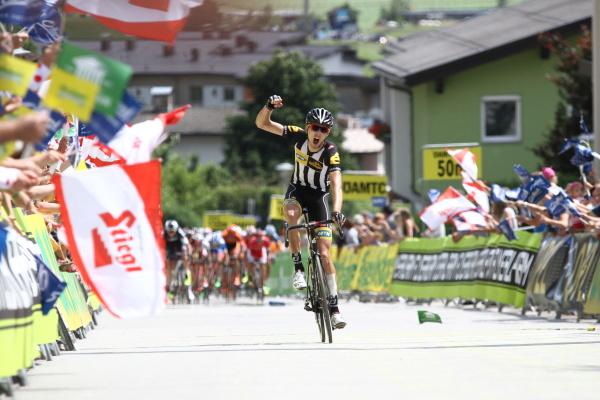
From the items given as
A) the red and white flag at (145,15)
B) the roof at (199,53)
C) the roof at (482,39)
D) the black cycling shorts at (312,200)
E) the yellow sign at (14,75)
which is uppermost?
the roof at (199,53)

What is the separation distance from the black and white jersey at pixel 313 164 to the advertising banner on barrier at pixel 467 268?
696 centimetres

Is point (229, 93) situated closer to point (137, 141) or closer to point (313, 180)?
point (313, 180)

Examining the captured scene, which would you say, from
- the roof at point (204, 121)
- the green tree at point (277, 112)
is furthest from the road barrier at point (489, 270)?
the roof at point (204, 121)

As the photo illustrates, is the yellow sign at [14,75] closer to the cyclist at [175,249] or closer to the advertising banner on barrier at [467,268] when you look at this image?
the advertising banner on barrier at [467,268]

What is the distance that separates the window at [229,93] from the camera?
479ft

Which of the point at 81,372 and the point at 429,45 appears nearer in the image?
the point at 81,372

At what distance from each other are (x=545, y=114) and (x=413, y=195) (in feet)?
21.8

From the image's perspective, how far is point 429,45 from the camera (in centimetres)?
5819

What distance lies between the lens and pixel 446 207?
2617 centimetres

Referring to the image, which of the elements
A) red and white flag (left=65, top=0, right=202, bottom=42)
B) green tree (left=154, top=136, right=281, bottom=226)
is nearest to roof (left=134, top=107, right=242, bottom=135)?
green tree (left=154, top=136, right=281, bottom=226)

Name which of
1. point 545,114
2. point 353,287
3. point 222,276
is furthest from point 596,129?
point 545,114

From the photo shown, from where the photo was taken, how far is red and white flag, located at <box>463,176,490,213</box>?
25422mm

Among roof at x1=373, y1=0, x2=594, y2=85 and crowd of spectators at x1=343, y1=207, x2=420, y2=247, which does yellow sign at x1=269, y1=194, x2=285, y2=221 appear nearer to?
roof at x1=373, y1=0, x2=594, y2=85

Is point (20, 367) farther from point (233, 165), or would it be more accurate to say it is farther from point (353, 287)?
point (233, 165)
